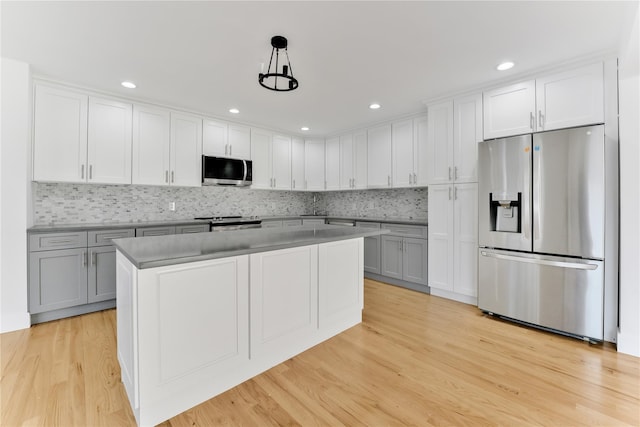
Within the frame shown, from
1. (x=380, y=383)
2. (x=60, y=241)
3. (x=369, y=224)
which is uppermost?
(x=369, y=224)

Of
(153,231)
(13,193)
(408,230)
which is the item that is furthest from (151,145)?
(408,230)

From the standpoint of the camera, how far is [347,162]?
512cm

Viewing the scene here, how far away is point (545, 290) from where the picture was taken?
2.64 metres

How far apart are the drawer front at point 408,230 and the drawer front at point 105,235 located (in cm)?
312

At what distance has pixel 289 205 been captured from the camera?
5.72 meters

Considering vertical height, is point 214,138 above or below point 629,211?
above

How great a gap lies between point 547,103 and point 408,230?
2031 mm

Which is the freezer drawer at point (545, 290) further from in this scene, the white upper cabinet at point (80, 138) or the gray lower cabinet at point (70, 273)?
the white upper cabinet at point (80, 138)

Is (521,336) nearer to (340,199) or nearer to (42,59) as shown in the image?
(340,199)

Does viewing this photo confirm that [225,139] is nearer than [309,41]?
No

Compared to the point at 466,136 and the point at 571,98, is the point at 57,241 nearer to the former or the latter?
the point at 466,136

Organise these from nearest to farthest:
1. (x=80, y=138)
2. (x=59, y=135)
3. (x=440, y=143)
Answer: (x=59, y=135) → (x=80, y=138) → (x=440, y=143)

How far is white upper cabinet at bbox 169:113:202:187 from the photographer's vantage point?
386 centimetres

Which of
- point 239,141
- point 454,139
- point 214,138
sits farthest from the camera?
point 239,141
